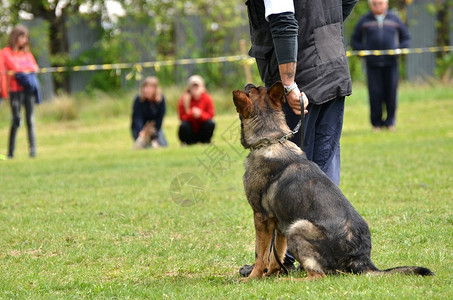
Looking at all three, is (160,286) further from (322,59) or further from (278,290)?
(322,59)

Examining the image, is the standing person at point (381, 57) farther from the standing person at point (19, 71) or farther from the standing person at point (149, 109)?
the standing person at point (19, 71)

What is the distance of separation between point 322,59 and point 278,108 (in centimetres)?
51

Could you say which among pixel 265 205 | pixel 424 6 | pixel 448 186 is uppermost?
pixel 424 6

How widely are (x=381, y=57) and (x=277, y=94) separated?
31.7ft

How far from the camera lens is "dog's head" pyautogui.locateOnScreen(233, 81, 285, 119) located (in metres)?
4.43

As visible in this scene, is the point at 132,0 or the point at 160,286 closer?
the point at 160,286

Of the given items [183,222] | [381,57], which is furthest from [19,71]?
[183,222]

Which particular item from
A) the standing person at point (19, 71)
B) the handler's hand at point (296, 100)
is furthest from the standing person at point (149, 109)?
the handler's hand at point (296, 100)

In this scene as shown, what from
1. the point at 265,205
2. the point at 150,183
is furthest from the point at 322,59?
the point at 150,183

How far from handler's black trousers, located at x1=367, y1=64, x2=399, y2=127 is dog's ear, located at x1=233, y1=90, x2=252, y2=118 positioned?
9631 millimetres

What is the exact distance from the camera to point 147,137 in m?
13.7

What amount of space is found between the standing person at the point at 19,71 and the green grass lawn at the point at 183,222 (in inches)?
41.5

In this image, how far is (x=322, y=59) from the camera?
4.70 metres

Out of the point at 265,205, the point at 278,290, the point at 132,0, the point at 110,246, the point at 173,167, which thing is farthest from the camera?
the point at 132,0
